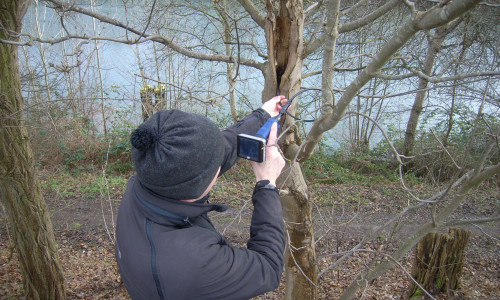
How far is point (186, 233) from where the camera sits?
109 cm

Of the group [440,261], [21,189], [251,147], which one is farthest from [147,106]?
[440,261]

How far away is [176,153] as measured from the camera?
1044 millimetres

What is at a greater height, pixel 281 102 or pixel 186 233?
pixel 281 102

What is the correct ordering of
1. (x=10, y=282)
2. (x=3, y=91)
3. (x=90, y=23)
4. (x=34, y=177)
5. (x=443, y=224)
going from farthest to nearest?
1. (x=90, y=23)
2. (x=10, y=282)
3. (x=34, y=177)
4. (x=3, y=91)
5. (x=443, y=224)

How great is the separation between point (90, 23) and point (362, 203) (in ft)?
28.5

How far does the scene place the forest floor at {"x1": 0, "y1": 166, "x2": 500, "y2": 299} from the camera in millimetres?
4176

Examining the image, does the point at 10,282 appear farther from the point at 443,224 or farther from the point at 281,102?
the point at 443,224

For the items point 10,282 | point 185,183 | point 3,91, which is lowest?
point 10,282

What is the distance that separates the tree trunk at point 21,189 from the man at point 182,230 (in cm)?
227

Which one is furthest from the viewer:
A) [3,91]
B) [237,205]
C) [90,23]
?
[90,23]

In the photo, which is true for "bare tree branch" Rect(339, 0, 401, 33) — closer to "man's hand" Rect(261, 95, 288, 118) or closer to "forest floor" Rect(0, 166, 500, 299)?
"man's hand" Rect(261, 95, 288, 118)

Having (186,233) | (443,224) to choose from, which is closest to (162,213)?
(186,233)

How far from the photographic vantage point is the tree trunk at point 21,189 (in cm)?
284

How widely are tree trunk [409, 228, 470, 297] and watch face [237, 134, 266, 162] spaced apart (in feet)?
11.2
